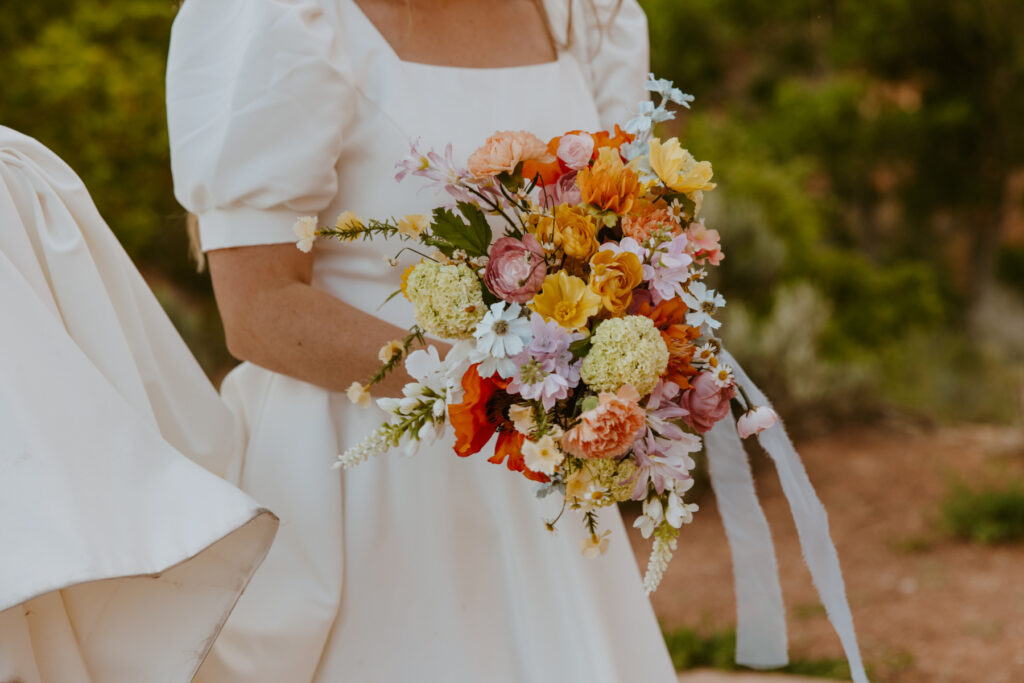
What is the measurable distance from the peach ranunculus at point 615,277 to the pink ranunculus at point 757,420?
0.26 metres

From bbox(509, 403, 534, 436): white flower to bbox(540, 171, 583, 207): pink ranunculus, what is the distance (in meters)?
0.29

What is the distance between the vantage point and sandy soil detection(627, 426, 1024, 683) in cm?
419

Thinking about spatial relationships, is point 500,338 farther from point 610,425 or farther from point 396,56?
point 396,56

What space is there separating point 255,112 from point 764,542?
1038 millimetres

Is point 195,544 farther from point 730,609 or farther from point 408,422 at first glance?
point 730,609

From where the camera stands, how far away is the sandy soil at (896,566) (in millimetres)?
4191

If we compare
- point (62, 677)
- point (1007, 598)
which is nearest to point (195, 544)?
point (62, 677)

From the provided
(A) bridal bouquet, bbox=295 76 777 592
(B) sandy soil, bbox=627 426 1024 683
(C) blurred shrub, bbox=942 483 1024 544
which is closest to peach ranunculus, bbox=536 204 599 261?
(A) bridal bouquet, bbox=295 76 777 592

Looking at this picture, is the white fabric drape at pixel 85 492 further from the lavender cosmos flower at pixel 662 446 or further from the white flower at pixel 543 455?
the lavender cosmos flower at pixel 662 446

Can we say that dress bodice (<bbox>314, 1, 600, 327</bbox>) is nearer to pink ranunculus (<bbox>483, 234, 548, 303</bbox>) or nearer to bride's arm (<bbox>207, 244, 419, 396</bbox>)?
bride's arm (<bbox>207, 244, 419, 396</bbox>)

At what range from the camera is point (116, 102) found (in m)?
9.37

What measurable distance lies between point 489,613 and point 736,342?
4.90 m

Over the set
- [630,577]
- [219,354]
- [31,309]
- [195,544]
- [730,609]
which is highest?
[31,309]

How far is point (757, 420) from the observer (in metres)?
1.48
